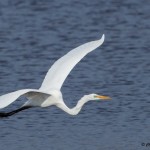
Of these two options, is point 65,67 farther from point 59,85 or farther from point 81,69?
point 81,69

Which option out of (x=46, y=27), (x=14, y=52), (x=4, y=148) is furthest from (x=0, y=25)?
(x=4, y=148)

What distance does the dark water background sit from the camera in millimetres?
16281

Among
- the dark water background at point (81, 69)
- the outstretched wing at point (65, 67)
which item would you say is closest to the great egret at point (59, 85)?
the outstretched wing at point (65, 67)

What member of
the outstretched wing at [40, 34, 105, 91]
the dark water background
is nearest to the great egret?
the outstretched wing at [40, 34, 105, 91]

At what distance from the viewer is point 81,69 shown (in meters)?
20.1

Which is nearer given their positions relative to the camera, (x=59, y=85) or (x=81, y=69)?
(x=59, y=85)

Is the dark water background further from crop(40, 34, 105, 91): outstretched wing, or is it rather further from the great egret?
crop(40, 34, 105, 91): outstretched wing

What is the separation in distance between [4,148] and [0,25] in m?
9.02

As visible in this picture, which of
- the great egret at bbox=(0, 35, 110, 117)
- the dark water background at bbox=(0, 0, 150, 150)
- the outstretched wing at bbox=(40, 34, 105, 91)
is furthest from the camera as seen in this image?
the dark water background at bbox=(0, 0, 150, 150)

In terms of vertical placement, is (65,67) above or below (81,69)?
below

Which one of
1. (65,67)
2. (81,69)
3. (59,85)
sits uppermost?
(81,69)

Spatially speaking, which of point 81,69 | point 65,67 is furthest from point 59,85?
point 81,69

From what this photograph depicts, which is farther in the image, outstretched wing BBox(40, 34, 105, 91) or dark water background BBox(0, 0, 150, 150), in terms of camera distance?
dark water background BBox(0, 0, 150, 150)

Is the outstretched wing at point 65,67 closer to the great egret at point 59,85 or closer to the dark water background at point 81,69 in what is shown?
the great egret at point 59,85
